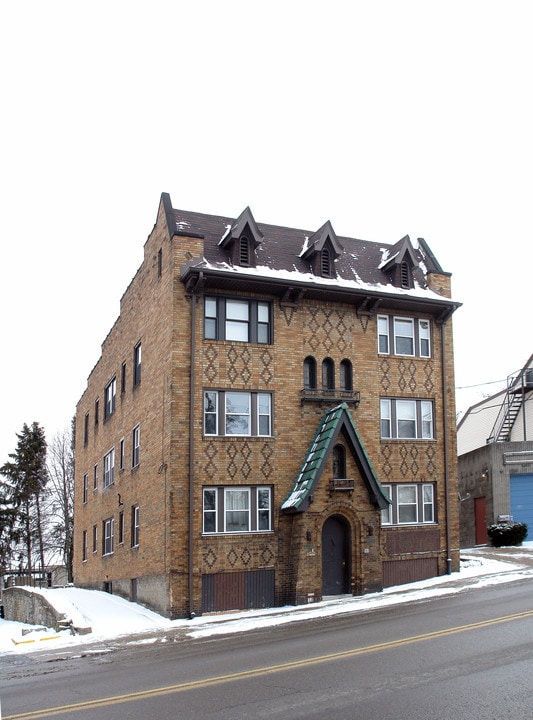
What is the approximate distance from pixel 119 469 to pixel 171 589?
388 inches

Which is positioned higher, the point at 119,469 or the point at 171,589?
the point at 119,469

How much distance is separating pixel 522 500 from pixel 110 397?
59.6 ft

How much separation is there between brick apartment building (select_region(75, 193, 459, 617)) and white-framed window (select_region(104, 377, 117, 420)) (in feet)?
16.0

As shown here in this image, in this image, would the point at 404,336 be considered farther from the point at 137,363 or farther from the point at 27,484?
the point at 27,484

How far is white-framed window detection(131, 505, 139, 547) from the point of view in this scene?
2859 cm

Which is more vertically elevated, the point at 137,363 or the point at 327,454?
the point at 137,363

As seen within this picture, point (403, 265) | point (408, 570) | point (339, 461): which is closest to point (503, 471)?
point (408, 570)

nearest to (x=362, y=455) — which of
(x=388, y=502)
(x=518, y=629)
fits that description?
(x=388, y=502)

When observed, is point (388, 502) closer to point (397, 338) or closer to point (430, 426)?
point (430, 426)

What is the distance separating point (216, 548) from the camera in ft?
77.8

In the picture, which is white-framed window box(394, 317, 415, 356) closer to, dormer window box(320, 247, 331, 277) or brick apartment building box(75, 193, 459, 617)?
brick apartment building box(75, 193, 459, 617)

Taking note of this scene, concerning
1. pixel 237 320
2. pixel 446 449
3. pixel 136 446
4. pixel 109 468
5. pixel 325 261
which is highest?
pixel 325 261

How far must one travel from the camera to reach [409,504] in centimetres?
2683

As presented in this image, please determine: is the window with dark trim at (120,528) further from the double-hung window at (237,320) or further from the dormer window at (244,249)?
the dormer window at (244,249)
